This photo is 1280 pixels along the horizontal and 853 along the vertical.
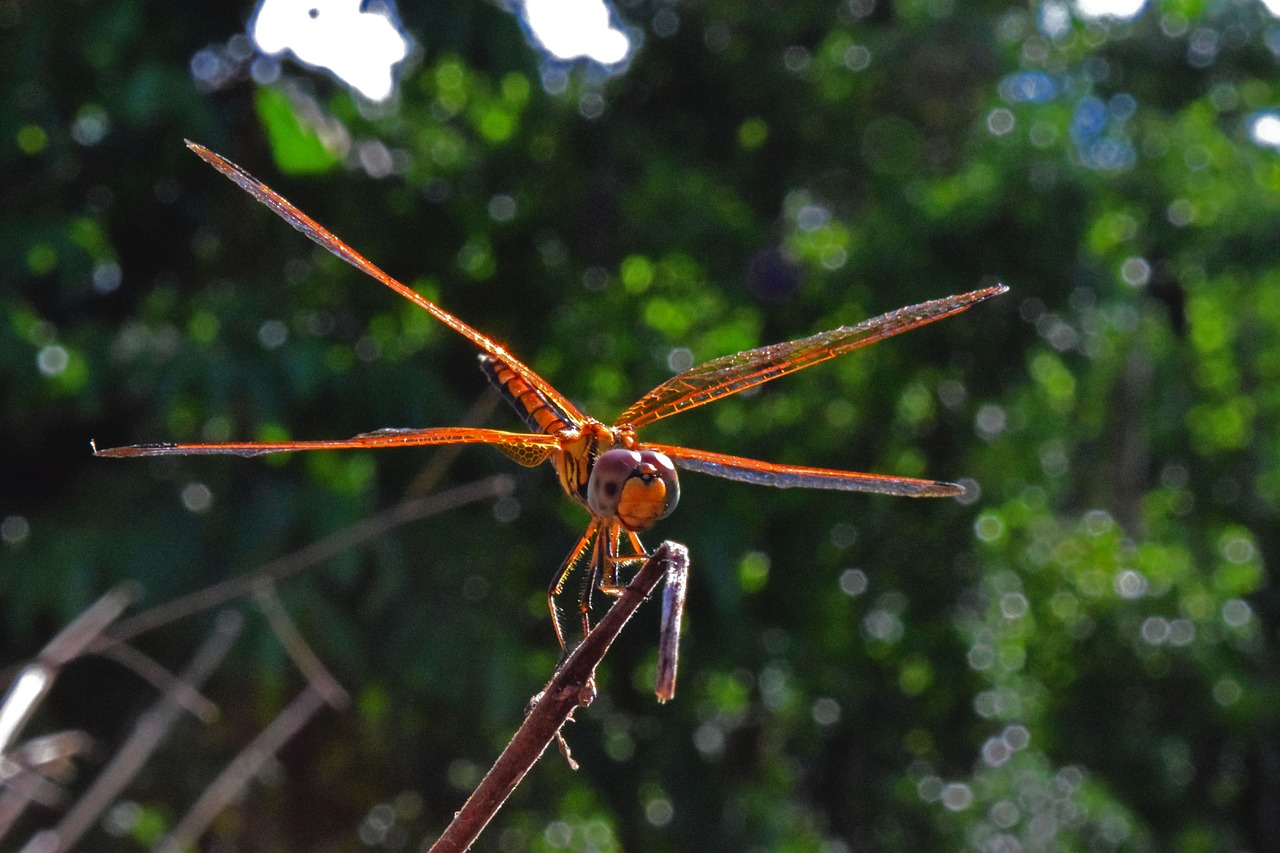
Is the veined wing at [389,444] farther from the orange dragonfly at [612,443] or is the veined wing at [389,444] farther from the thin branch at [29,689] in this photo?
the thin branch at [29,689]

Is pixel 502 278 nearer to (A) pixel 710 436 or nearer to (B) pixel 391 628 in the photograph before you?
(A) pixel 710 436

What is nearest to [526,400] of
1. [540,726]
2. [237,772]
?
[237,772]

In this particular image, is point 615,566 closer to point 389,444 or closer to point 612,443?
point 612,443

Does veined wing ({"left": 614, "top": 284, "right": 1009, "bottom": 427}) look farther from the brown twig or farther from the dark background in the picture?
the dark background

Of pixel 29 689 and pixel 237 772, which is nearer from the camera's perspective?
pixel 29 689

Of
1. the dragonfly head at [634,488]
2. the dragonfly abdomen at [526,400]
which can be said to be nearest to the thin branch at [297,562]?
the dragonfly head at [634,488]

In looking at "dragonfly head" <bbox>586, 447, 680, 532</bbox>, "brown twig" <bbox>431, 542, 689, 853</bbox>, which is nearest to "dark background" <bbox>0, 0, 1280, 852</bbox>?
"dragonfly head" <bbox>586, 447, 680, 532</bbox>
